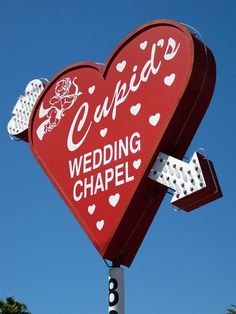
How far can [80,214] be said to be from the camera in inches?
500

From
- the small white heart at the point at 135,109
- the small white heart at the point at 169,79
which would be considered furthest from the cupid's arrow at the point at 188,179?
the small white heart at the point at 169,79

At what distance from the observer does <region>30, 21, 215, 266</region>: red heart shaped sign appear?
1173cm

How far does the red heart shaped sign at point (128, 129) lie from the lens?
38.5 feet

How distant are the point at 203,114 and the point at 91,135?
91.7 inches

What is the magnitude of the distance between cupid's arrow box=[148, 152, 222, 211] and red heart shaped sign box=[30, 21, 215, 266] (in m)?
0.23

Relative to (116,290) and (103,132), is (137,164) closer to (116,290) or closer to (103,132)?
(103,132)

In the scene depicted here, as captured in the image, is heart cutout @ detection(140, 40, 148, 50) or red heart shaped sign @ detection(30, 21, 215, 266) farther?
heart cutout @ detection(140, 40, 148, 50)

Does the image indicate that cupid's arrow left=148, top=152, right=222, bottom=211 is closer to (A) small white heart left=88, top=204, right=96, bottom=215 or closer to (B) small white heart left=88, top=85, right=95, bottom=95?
(A) small white heart left=88, top=204, right=96, bottom=215

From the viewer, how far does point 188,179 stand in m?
11.3

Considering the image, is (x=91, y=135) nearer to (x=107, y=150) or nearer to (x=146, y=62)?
(x=107, y=150)

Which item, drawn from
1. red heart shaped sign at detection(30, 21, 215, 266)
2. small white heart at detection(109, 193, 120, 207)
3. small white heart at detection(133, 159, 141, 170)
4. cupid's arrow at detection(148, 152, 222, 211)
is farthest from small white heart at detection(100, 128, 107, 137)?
cupid's arrow at detection(148, 152, 222, 211)

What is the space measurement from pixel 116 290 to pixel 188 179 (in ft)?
7.71

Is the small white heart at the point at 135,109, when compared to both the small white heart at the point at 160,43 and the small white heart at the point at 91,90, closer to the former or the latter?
the small white heart at the point at 160,43

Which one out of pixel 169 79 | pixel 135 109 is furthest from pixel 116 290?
pixel 169 79
